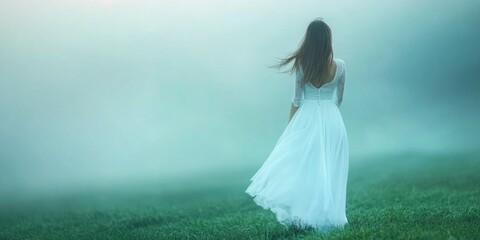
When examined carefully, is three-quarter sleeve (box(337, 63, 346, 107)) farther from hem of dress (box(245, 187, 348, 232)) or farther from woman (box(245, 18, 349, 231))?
hem of dress (box(245, 187, 348, 232))

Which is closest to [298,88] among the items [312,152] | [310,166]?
[312,152]

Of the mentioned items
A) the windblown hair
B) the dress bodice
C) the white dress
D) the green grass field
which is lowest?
the green grass field

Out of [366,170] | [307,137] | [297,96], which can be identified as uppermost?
[297,96]

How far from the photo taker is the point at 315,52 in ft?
23.6

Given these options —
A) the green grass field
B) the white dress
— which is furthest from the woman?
the green grass field

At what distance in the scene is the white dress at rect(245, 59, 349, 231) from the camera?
7.32 metres

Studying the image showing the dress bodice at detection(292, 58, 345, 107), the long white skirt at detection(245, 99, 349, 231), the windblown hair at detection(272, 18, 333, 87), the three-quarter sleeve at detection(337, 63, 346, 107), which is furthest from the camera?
the three-quarter sleeve at detection(337, 63, 346, 107)

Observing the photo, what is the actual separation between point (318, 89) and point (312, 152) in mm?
868

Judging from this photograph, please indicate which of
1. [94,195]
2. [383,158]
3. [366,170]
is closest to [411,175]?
[366,170]

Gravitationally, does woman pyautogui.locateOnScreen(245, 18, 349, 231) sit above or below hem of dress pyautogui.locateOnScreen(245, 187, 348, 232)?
above

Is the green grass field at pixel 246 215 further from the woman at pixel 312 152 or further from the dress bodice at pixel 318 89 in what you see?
the dress bodice at pixel 318 89

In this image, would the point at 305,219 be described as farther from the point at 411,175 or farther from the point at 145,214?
the point at 411,175

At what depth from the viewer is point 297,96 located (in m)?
7.51

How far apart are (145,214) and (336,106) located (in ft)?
20.5
